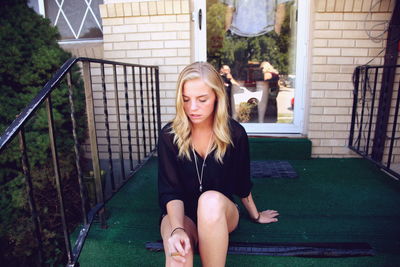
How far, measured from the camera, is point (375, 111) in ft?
10.5

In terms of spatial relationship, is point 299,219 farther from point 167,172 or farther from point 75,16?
point 75,16

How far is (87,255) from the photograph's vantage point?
1772 millimetres

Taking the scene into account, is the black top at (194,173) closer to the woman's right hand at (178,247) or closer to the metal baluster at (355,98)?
the woman's right hand at (178,247)

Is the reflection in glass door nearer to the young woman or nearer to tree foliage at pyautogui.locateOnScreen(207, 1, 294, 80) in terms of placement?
tree foliage at pyautogui.locateOnScreen(207, 1, 294, 80)

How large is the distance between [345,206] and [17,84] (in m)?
2.93

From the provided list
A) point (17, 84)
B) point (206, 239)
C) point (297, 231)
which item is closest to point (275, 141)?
point (297, 231)

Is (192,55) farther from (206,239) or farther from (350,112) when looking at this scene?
(206,239)

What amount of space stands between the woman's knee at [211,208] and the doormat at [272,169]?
142 centimetres

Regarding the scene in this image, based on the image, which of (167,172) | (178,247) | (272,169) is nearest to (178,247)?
(178,247)

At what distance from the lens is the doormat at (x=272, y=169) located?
9.23 feet

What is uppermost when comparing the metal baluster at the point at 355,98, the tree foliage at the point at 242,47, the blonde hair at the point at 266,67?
the tree foliage at the point at 242,47

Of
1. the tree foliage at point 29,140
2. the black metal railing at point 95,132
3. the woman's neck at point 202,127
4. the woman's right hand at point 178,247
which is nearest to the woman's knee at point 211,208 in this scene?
the woman's right hand at point 178,247

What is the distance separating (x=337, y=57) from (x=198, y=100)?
230 cm

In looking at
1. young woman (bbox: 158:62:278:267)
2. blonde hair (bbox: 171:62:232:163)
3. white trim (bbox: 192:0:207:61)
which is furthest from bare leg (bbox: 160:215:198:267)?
white trim (bbox: 192:0:207:61)
